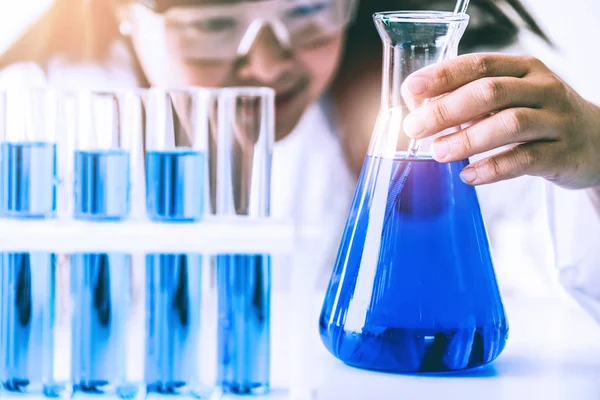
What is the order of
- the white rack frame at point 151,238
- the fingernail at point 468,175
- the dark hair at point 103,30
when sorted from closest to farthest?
the white rack frame at point 151,238 → the fingernail at point 468,175 → the dark hair at point 103,30

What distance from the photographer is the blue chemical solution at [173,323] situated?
671mm

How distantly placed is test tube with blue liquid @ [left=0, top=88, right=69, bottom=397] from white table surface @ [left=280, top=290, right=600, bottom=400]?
24 centimetres

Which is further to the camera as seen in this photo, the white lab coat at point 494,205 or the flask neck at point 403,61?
the white lab coat at point 494,205

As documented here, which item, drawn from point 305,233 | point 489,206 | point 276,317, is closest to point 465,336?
point 305,233

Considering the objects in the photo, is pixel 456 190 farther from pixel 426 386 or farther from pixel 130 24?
pixel 130 24

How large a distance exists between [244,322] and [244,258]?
55 mm

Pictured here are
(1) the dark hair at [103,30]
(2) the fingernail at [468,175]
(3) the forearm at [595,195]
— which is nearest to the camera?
(2) the fingernail at [468,175]

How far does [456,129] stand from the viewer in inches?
31.7

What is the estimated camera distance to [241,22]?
5.36ft

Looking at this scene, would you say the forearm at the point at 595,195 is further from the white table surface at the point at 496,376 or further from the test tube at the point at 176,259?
the test tube at the point at 176,259

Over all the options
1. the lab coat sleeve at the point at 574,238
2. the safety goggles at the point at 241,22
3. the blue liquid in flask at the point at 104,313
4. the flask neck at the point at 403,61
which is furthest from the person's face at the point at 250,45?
the blue liquid in flask at the point at 104,313

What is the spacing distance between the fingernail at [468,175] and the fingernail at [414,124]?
0.20 feet

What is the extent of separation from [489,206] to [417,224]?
3.23 ft

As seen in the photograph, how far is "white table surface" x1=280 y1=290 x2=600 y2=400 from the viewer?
2.39ft
